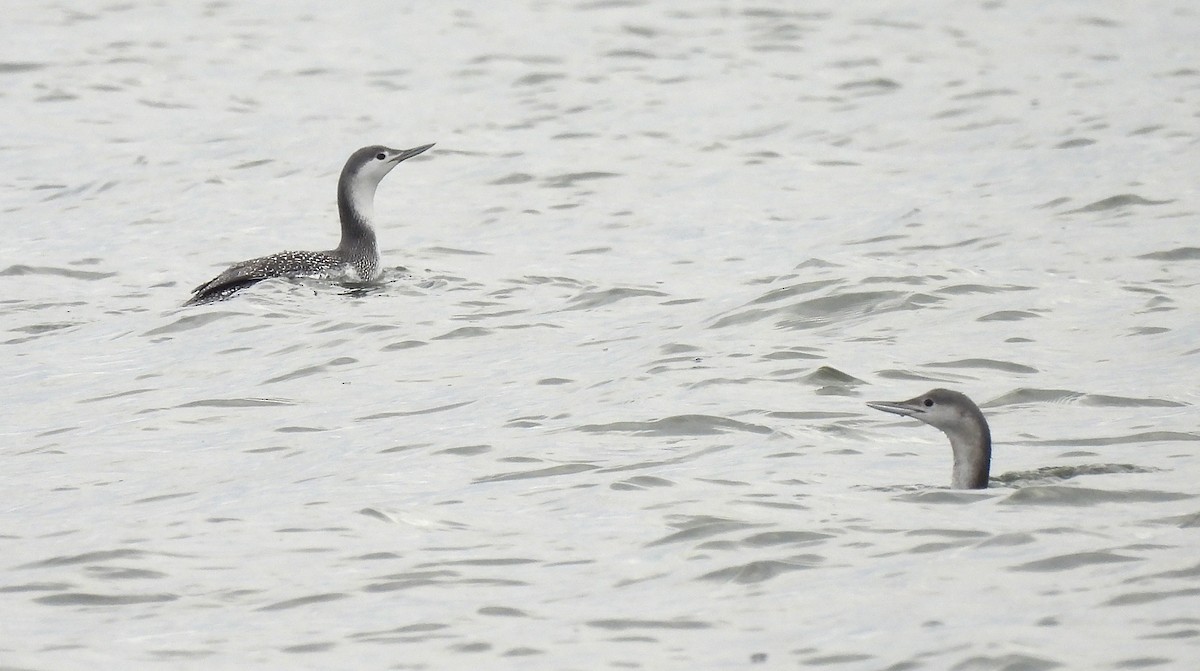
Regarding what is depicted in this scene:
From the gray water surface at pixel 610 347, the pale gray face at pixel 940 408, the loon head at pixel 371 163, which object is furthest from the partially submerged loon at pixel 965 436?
the loon head at pixel 371 163

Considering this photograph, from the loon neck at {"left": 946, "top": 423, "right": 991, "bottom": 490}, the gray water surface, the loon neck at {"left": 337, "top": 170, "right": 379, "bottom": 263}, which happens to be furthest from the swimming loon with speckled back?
the loon neck at {"left": 946, "top": 423, "right": 991, "bottom": 490}

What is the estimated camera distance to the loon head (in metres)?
15.2

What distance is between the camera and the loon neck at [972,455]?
8.67 meters

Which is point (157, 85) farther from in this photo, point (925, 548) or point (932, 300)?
point (925, 548)

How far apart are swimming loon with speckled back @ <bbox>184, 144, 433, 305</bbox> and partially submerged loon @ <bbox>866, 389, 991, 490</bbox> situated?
5.98m

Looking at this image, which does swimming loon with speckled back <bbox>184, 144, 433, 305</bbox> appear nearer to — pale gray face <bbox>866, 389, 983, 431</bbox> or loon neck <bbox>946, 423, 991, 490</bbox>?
pale gray face <bbox>866, 389, 983, 431</bbox>

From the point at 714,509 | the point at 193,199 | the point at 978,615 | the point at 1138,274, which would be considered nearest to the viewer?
the point at 978,615

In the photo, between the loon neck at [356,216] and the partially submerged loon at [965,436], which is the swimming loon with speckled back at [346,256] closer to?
the loon neck at [356,216]

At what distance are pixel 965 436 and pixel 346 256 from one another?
6.90 meters

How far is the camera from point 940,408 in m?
9.02

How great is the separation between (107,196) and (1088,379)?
9.66m

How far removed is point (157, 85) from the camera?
21.3 meters

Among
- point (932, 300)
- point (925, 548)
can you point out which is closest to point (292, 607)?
point (925, 548)

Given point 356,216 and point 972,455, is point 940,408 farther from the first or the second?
point 356,216
